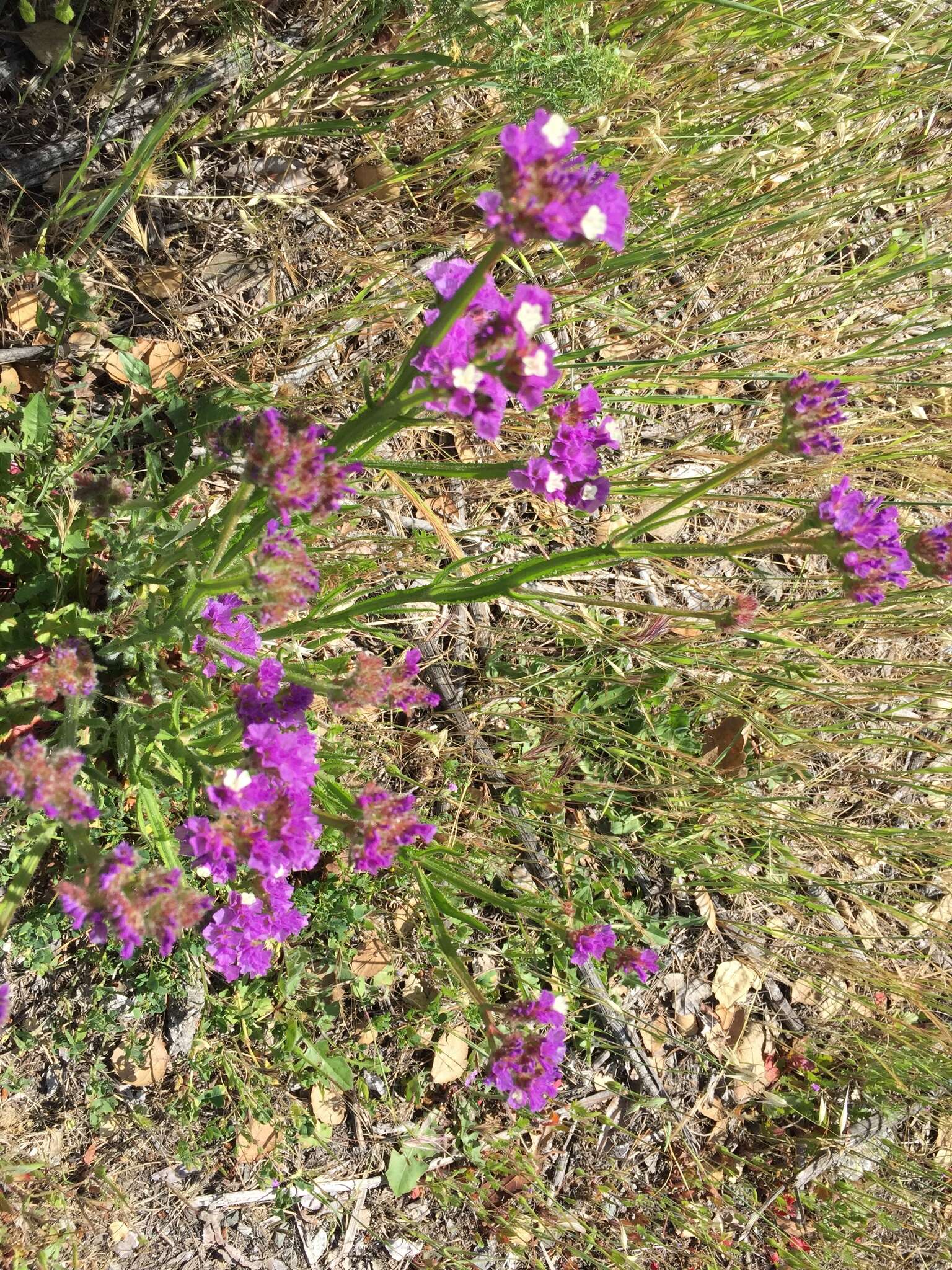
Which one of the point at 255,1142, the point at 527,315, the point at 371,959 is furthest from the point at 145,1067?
the point at 527,315

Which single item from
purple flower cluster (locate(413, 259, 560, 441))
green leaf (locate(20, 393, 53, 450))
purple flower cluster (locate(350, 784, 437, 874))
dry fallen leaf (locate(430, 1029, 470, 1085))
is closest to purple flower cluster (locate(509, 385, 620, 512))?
purple flower cluster (locate(413, 259, 560, 441))

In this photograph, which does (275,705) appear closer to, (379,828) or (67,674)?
(379,828)

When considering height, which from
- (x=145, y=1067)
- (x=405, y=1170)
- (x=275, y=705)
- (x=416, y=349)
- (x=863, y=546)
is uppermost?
(x=416, y=349)

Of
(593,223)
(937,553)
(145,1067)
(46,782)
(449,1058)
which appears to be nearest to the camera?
(593,223)

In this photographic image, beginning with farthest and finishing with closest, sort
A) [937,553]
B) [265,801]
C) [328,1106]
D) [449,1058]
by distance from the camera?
[449,1058], [328,1106], [937,553], [265,801]

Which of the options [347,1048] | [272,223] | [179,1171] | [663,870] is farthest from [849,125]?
[179,1171]

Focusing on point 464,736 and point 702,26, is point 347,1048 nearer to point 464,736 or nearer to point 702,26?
point 464,736

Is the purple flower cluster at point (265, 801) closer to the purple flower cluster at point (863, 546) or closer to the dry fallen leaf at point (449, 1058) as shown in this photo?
the purple flower cluster at point (863, 546)
